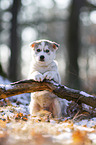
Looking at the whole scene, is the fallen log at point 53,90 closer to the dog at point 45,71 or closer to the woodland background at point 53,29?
the dog at point 45,71

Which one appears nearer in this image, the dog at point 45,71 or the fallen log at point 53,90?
the fallen log at point 53,90

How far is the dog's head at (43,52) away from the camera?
523 cm

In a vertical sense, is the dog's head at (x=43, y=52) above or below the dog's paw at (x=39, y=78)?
above

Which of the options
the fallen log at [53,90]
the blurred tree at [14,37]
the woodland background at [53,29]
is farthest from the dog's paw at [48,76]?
the blurred tree at [14,37]

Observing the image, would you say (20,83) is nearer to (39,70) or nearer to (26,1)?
(39,70)

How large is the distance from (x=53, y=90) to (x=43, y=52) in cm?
111

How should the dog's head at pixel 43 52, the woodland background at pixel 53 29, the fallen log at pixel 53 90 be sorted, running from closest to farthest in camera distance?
1. the fallen log at pixel 53 90
2. the dog's head at pixel 43 52
3. the woodland background at pixel 53 29

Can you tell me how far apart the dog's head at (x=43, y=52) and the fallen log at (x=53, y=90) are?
0.62 meters

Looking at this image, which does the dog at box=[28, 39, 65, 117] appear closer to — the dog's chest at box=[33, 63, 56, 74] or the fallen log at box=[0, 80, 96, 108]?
the dog's chest at box=[33, 63, 56, 74]

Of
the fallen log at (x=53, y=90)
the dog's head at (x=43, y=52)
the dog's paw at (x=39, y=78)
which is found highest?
the dog's head at (x=43, y=52)

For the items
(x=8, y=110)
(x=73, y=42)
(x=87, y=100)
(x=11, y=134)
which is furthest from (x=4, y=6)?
(x=11, y=134)

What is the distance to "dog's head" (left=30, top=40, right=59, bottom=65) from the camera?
5.23 metres

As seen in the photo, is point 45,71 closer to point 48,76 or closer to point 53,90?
point 48,76

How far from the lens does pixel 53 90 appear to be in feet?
16.0
